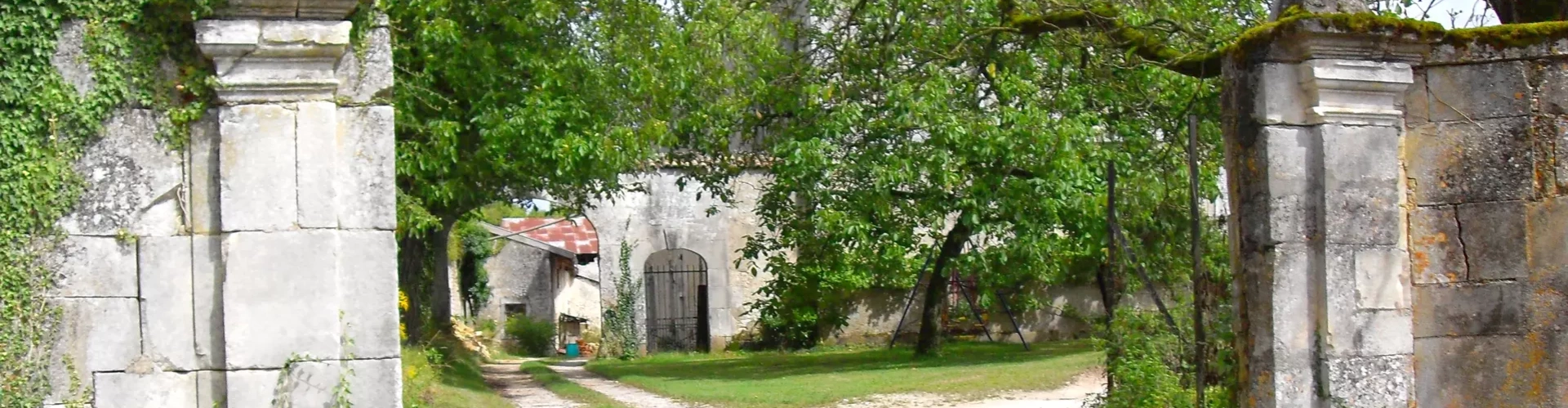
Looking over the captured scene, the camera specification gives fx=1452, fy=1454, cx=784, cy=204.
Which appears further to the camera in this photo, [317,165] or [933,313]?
[933,313]

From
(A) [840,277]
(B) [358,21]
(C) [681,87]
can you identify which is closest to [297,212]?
(B) [358,21]

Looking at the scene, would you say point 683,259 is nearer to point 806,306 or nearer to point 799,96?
point 806,306

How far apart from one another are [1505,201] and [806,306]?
15.1 m

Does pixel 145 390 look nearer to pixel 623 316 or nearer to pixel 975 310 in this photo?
pixel 975 310

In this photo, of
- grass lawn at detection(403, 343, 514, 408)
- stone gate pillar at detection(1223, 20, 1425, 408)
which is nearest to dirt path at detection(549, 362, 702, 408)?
grass lawn at detection(403, 343, 514, 408)

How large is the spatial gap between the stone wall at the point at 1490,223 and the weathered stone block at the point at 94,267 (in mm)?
4564

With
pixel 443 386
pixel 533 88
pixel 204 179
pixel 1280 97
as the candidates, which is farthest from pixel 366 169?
pixel 443 386

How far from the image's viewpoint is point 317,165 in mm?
4602

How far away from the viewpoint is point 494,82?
11.4 meters

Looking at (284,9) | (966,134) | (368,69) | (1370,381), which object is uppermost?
(966,134)

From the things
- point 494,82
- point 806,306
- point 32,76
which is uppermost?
point 494,82

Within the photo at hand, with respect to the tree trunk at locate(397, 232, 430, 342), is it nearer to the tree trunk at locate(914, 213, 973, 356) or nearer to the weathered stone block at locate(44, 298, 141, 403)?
the tree trunk at locate(914, 213, 973, 356)

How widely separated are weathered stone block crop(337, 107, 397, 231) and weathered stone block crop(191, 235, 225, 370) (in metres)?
0.42

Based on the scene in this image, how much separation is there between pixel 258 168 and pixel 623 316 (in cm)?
1653
